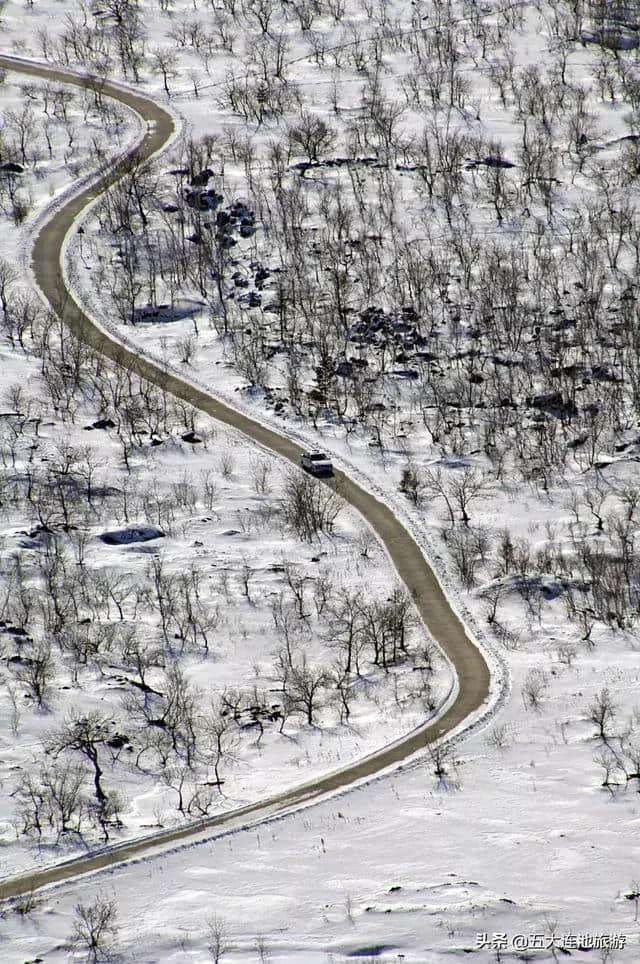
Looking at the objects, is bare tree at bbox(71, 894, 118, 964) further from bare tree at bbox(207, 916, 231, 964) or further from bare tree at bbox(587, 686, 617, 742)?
bare tree at bbox(587, 686, 617, 742)

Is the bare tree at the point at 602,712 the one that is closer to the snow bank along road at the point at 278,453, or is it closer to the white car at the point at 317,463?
the snow bank along road at the point at 278,453

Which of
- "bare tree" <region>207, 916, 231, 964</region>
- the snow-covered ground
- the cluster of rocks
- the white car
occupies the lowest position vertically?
"bare tree" <region>207, 916, 231, 964</region>

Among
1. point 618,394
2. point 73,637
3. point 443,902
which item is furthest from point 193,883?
point 618,394

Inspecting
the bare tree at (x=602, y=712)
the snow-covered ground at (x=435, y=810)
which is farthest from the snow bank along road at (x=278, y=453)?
the bare tree at (x=602, y=712)

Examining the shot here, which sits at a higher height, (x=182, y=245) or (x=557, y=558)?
(x=182, y=245)

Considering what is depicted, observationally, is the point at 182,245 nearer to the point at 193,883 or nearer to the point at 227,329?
the point at 227,329

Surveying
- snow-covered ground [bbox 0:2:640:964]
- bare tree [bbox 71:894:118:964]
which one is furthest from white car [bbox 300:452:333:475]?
bare tree [bbox 71:894:118:964]

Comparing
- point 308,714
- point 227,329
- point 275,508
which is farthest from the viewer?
point 227,329
